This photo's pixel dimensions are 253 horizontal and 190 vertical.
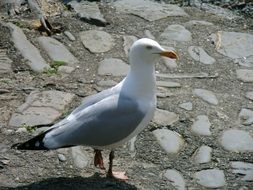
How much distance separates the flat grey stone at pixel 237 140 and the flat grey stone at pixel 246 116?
0.46 ft

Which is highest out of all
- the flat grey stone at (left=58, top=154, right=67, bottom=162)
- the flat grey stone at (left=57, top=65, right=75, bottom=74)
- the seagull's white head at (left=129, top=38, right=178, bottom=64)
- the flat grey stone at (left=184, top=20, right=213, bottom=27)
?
the seagull's white head at (left=129, top=38, right=178, bottom=64)

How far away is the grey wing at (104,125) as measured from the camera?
3.40m

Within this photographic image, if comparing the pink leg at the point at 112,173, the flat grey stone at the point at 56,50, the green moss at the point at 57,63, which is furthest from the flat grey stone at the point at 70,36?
Answer: the pink leg at the point at 112,173

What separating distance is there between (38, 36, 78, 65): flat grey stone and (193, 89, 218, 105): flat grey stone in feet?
3.59

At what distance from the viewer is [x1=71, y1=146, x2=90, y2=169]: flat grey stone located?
12.1 ft

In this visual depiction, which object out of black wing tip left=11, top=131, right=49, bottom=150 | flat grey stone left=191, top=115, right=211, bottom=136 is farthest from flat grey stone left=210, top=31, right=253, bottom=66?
black wing tip left=11, top=131, right=49, bottom=150

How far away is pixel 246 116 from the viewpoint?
170 inches

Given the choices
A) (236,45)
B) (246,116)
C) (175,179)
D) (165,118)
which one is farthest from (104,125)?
(236,45)

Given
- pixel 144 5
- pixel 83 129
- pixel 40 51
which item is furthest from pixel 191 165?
pixel 144 5

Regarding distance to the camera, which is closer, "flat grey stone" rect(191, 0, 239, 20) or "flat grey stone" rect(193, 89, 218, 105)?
"flat grey stone" rect(193, 89, 218, 105)

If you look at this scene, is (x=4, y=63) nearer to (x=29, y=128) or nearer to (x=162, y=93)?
(x=29, y=128)

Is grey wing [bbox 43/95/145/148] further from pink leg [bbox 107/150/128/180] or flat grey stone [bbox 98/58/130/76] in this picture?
flat grey stone [bbox 98/58/130/76]

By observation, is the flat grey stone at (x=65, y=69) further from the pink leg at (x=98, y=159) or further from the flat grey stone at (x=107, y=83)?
the pink leg at (x=98, y=159)

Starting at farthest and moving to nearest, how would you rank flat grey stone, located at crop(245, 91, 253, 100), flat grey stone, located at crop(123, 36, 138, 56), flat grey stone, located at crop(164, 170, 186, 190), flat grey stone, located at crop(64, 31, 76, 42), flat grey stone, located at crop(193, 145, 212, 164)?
flat grey stone, located at crop(64, 31, 76, 42) < flat grey stone, located at crop(123, 36, 138, 56) < flat grey stone, located at crop(245, 91, 253, 100) < flat grey stone, located at crop(193, 145, 212, 164) < flat grey stone, located at crop(164, 170, 186, 190)
